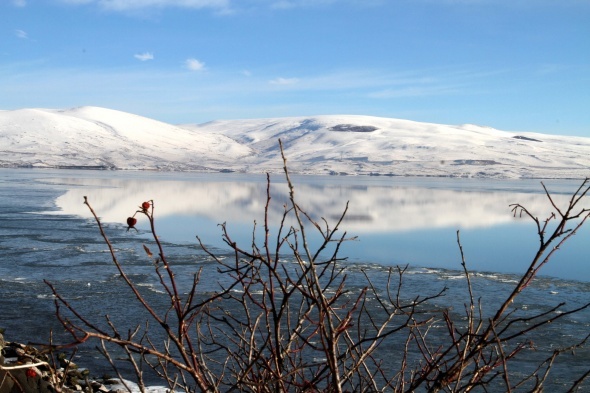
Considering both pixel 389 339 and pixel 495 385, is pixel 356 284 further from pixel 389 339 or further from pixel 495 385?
pixel 495 385

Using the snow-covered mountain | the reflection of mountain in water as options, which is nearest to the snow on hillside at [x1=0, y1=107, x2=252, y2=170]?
the snow-covered mountain

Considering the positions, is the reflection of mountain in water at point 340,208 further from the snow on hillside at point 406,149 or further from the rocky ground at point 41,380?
the snow on hillside at point 406,149

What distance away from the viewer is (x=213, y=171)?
192 ft

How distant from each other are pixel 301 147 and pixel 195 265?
68.3 m

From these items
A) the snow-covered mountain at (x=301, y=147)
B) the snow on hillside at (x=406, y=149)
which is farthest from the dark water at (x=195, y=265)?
the snow on hillside at (x=406, y=149)

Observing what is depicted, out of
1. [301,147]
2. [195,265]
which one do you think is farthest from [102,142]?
[195,265]

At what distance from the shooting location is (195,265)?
379 inches

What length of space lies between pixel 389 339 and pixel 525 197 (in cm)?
2188

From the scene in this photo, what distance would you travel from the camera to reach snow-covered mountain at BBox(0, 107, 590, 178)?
59.5 metres

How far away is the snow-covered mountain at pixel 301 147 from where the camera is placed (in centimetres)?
5947

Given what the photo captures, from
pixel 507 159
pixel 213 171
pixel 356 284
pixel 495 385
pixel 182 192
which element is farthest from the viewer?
pixel 507 159

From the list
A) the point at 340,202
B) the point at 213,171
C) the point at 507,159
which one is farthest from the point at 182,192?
the point at 507,159

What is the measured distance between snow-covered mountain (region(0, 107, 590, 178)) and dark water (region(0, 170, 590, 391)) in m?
36.2

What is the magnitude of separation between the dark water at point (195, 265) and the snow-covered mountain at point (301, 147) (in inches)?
1425
